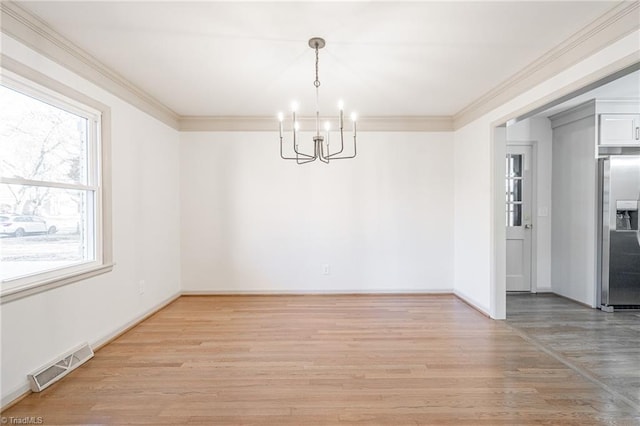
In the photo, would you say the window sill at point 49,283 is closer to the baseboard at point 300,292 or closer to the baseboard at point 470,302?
the baseboard at point 300,292

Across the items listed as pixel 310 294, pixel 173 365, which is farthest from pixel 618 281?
pixel 173 365

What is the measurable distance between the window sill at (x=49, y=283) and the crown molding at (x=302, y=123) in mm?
2307

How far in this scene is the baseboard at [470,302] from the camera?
3541mm

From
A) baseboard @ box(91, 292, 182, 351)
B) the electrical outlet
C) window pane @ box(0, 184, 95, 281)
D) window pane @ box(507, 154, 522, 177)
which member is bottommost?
baseboard @ box(91, 292, 182, 351)

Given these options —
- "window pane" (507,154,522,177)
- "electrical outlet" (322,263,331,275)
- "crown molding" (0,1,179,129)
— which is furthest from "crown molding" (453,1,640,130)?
"crown molding" (0,1,179,129)

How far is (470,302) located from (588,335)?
1.16m

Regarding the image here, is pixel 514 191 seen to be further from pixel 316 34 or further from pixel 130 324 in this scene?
pixel 130 324

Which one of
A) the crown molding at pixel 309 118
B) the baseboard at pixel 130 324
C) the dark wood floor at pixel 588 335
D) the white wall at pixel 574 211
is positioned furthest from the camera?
the white wall at pixel 574 211

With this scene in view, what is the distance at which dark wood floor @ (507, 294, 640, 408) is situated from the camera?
7.48 ft

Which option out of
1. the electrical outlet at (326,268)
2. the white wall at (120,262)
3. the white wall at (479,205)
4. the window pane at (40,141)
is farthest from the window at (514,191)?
the window pane at (40,141)

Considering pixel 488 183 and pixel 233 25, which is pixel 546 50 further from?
pixel 233 25

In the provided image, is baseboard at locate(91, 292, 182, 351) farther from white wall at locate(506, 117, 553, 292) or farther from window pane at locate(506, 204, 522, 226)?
white wall at locate(506, 117, 553, 292)

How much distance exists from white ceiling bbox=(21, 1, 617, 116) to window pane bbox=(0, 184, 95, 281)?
4.04 ft

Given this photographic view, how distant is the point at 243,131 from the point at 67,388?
11.0 feet
